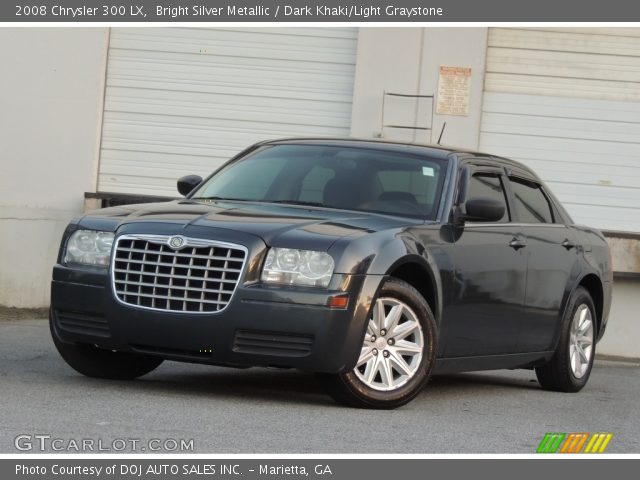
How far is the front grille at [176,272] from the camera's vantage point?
760 cm

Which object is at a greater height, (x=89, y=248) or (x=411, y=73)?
(x=411, y=73)

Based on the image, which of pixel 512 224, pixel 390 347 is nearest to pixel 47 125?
pixel 512 224

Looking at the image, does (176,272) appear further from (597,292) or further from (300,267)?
(597,292)

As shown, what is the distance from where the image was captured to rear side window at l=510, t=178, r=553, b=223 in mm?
9969

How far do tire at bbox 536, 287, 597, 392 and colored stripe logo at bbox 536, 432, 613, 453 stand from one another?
7.91 ft

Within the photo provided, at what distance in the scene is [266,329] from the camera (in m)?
7.50

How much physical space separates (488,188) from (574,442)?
8.96 feet

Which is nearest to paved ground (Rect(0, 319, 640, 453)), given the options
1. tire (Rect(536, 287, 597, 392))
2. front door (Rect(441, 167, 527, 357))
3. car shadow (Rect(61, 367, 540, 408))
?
car shadow (Rect(61, 367, 540, 408))

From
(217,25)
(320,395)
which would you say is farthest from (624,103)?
(320,395)

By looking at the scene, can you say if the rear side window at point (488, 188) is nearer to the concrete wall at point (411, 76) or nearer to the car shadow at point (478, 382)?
the car shadow at point (478, 382)

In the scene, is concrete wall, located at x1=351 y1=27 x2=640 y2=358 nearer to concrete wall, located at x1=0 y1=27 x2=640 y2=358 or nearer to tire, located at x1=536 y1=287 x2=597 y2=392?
concrete wall, located at x1=0 y1=27 x2=640 y2=358

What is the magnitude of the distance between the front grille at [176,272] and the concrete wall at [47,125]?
28.3ft

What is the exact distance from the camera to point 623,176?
16.3 metres

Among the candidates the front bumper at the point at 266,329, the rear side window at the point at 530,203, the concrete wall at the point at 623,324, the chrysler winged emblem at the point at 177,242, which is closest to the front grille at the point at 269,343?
the front bumper at the point at 266,329
